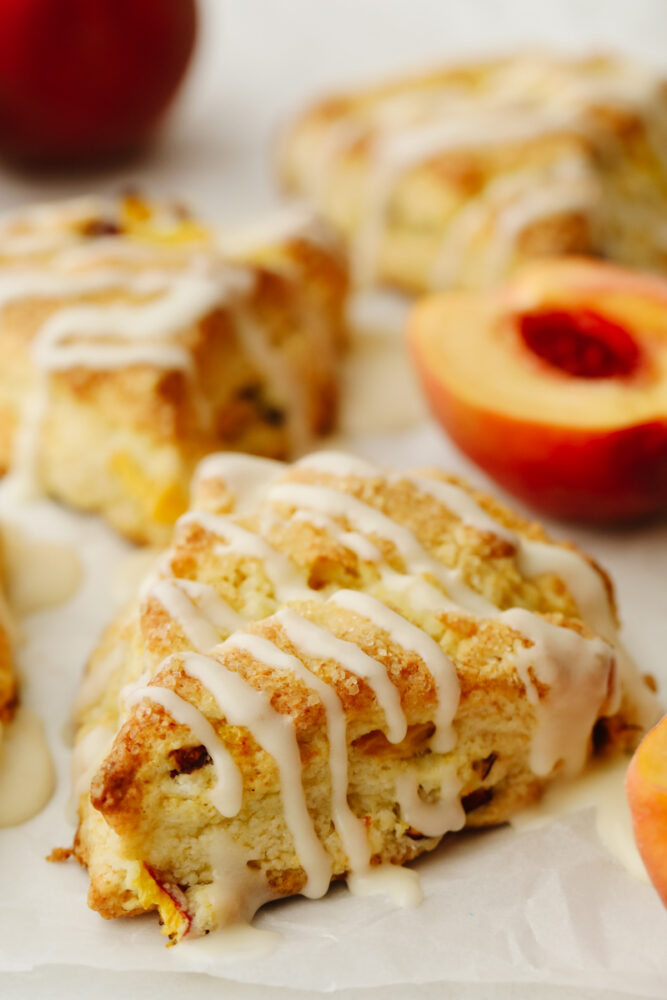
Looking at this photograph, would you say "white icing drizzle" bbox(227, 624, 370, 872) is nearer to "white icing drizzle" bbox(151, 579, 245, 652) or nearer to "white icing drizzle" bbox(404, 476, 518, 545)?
"white icing drizzle" bbox(151, 579, 245, 652)

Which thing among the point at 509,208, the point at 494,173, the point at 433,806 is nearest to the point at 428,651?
the point at 433,806

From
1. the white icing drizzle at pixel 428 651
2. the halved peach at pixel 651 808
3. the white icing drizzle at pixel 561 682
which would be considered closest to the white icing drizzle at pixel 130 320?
the white icing drizzle at pixel 428 651

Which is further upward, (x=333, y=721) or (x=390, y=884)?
(x=333, y=721)

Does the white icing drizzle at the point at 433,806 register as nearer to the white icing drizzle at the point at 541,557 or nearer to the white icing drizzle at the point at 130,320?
the white icing drizzle at the point at 541,557

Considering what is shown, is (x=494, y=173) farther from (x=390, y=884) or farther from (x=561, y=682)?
(x=390, y=884)

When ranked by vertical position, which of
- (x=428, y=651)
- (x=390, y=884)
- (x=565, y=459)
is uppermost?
(x=428, y=651)

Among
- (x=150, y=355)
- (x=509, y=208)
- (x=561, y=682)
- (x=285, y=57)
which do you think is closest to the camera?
(x=561, y=682)

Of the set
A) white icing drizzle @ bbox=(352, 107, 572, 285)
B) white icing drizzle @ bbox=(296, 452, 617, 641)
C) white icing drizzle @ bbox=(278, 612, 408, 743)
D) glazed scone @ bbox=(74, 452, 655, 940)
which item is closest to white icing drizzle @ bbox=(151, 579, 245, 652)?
glazed scone @ bbox=(74, 452, 655, 940)
